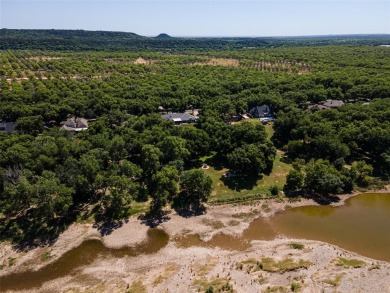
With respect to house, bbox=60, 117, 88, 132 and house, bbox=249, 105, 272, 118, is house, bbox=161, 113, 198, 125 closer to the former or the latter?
house, bbox=249, 105, 272, 118

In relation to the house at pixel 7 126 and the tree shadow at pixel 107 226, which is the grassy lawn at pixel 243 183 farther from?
the house at pixel 7 126

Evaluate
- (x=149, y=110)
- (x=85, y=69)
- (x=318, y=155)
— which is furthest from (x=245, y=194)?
(x=85, y=69)

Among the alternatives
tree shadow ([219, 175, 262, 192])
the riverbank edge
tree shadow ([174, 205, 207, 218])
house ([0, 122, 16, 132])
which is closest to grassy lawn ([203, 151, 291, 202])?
tree shadow ([219, 175, 262, 192])

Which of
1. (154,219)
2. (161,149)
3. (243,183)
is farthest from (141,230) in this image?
(243,183)

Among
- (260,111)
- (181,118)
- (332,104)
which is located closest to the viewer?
(181,118)

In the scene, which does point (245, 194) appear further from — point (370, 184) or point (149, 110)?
point (149, 110)

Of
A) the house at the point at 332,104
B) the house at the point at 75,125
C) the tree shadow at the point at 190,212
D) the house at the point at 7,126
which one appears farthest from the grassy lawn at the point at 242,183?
the house at the point at 7,126

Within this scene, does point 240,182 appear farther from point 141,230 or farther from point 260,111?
point 260,111
